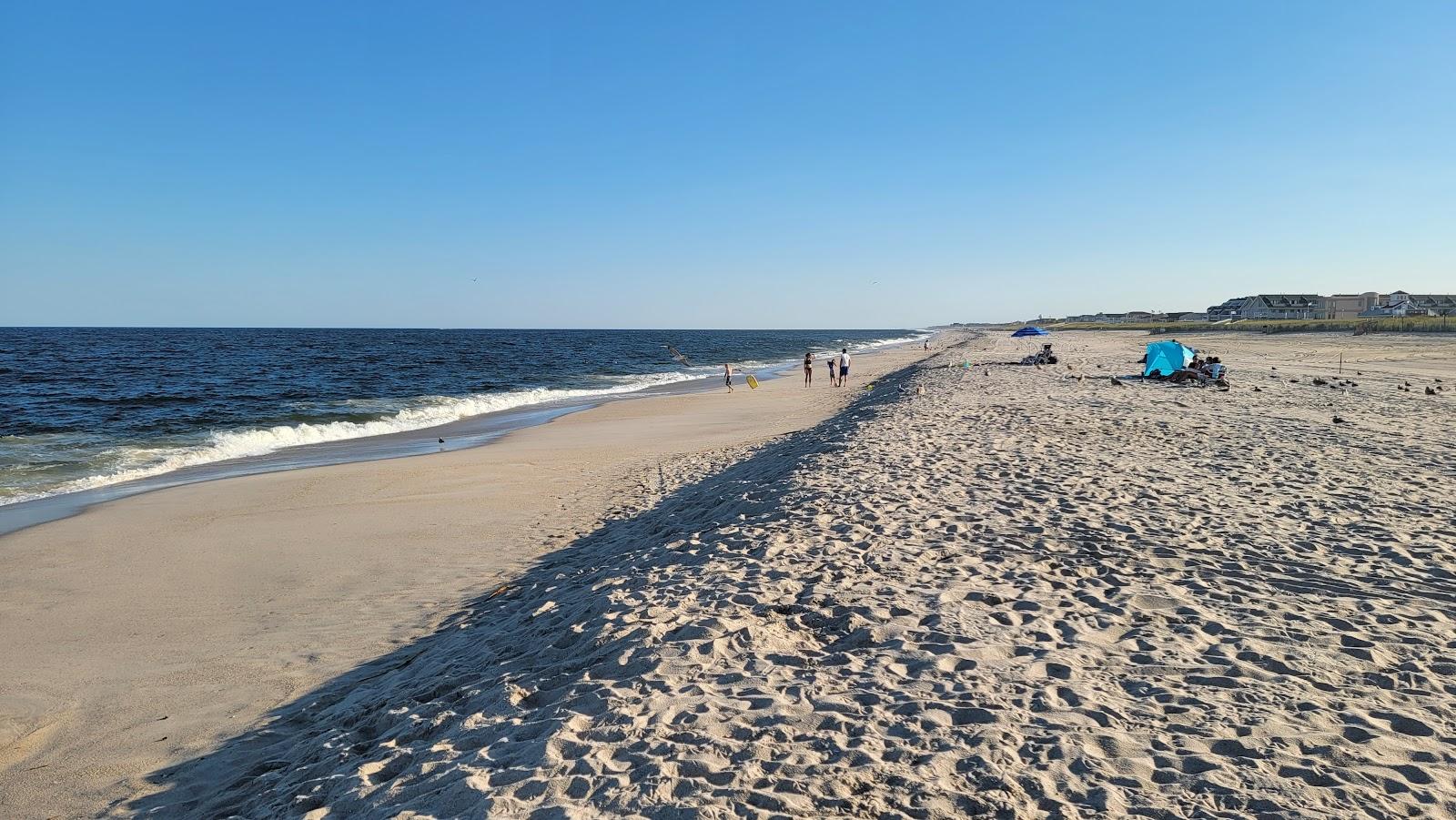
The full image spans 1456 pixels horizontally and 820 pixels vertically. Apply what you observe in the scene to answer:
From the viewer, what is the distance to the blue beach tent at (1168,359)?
2083 cm

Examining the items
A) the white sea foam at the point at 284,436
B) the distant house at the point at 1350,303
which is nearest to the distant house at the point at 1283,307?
the distant house at the point at 1350,303

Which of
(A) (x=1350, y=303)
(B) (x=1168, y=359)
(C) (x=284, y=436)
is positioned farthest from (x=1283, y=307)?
(C) (x=284, y=436)

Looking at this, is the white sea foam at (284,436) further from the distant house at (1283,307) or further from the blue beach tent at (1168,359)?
the distant house at (1283,307)

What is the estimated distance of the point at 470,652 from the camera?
5289 millimetres

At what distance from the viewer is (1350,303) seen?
8594cm

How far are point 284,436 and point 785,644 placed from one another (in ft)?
59.9

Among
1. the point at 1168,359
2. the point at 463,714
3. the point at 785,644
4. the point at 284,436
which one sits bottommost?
the point at 284,436

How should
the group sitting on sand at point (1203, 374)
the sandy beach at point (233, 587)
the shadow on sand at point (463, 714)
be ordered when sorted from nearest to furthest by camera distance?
the shadow on sand at point (463, 714)
the sandy beach at point (233, 587)
the group sitting on sand at point (1203, 374)

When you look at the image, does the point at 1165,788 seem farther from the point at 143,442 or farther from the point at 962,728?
the point at 143,442

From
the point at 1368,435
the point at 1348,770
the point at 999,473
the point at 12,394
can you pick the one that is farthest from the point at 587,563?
the point at 12,394

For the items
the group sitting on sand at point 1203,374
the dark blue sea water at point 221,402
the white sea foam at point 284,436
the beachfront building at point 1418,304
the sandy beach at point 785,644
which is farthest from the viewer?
the beachfront building at point 1418,304

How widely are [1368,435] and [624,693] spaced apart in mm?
12991

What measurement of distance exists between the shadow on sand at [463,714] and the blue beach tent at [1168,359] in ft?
61.5

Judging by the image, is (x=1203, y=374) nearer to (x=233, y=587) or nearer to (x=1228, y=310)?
(x=233, y=587)
